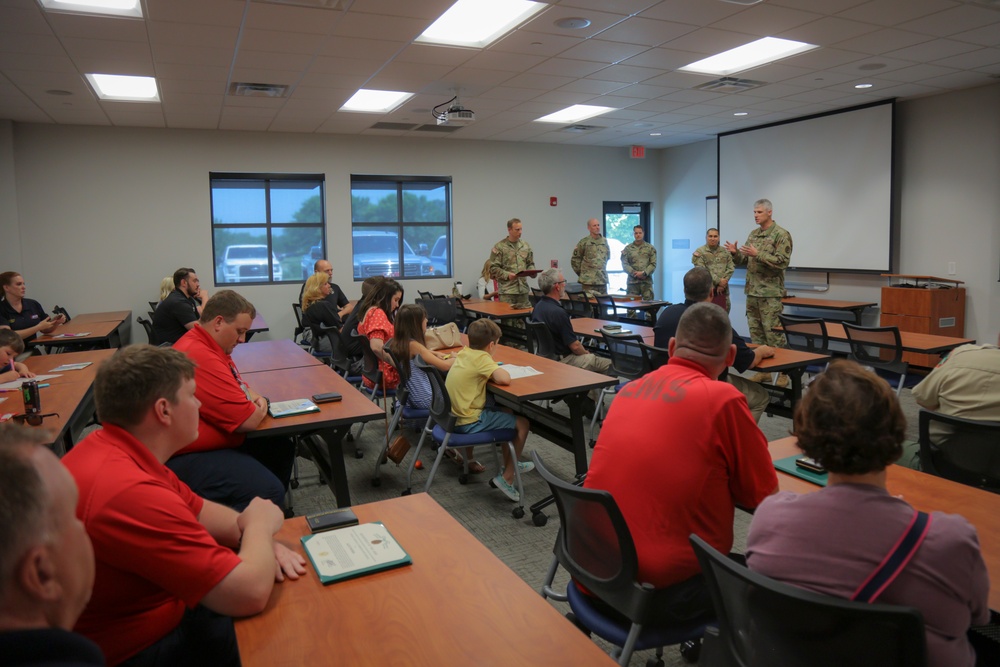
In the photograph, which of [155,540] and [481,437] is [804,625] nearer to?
[155,540]

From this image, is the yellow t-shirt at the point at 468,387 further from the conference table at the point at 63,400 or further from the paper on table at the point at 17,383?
the paper on table at the point at 17,383

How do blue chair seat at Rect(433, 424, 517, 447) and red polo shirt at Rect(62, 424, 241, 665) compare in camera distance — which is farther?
blue chair seat at Rect(433, 424, 517, 447)

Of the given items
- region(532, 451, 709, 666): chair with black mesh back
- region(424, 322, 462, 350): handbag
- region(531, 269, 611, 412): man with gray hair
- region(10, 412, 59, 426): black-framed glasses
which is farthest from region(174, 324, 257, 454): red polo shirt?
region(531, 269, 611, 412): man with gray hair

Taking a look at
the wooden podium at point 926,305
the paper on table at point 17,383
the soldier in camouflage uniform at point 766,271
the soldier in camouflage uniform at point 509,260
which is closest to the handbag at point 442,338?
the paper on table at point 17,383

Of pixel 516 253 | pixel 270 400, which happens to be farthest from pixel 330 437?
pixel 516 253

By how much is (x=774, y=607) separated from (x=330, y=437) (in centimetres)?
233

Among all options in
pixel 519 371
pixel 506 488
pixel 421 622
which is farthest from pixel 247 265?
pixel 421 622

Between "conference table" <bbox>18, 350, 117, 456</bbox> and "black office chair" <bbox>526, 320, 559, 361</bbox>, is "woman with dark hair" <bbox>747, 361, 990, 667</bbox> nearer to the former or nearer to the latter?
"conference table" <bbox>18, 350, 117, 456</bbox>

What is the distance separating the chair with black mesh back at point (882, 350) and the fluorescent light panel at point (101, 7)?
551cm

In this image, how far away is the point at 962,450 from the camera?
2.26m

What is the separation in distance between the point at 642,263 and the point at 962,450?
8687 mm

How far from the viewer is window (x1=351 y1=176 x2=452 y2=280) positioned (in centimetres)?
1009

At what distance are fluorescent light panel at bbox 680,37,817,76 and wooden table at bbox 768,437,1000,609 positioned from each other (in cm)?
465

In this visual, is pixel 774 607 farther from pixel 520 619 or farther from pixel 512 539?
pixel 512 539
